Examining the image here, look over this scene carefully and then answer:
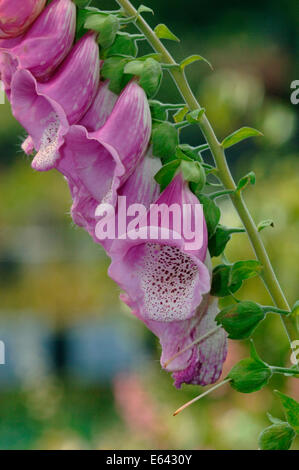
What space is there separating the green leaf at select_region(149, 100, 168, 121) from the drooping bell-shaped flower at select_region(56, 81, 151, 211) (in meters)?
0.01

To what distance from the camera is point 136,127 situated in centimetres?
51

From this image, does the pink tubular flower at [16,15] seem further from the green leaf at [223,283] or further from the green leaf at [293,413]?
the green leaf at [293,413]

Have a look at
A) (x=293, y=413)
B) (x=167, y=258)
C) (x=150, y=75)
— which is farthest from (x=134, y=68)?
(x=293, y=413)

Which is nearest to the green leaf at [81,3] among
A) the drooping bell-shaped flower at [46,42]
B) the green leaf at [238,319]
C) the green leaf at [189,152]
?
the drooping bell-shaped flower at [46,42]

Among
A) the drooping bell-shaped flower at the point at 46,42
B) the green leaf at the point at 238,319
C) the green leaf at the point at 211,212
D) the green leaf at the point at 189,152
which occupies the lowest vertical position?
the green leaf at the point at 238,319

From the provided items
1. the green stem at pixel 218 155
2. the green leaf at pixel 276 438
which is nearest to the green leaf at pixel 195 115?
the green stem at pixel 218 155

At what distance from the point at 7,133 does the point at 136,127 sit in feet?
16.9

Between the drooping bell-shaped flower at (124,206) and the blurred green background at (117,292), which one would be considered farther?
the blurred green background at (117,292)

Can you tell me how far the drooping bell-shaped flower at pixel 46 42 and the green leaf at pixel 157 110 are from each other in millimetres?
66

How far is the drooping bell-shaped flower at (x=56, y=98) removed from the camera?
49 centimetres

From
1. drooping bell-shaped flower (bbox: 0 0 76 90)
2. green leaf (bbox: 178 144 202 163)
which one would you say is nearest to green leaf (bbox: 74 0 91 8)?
drooping bell-shaped flower (bbox: 0 0 76 90)

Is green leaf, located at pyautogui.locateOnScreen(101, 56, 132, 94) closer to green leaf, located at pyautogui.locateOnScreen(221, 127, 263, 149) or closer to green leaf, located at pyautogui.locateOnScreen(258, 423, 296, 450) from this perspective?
green leaf, located at pyautogui.locateOnScreen(221, 127, 263, 149)

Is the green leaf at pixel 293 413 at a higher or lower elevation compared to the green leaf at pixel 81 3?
lower

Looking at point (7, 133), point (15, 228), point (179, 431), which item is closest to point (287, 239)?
point (179, 431)
